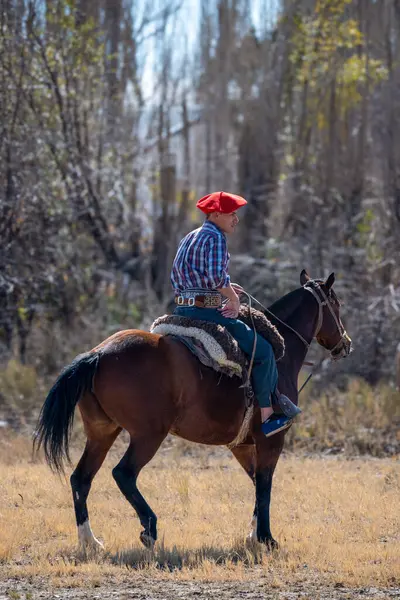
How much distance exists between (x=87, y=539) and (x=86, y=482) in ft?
1.40

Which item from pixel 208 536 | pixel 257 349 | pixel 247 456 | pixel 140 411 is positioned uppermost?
pixel 257 349

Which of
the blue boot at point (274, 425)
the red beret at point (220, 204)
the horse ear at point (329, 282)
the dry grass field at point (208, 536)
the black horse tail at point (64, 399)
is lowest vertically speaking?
the dry grass field at point (208, 536)

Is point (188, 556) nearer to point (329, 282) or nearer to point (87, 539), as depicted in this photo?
point (87, 539)

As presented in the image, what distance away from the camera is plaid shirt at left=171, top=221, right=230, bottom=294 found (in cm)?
730

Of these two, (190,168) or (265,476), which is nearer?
(265,476)

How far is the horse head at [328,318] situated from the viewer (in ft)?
28.3

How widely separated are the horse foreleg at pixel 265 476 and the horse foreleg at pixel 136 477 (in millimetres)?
880

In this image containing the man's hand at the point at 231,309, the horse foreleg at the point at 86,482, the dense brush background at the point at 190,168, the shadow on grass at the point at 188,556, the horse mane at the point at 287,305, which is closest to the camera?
the shadow on grass at the point at 188,556

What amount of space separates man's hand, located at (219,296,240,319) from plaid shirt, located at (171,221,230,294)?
Result: 16 cm

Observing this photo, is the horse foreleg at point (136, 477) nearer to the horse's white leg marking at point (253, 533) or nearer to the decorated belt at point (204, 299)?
the horse's white leg marking at point (253, 533)

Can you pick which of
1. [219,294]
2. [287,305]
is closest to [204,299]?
[219,294]

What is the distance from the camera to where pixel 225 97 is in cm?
2358

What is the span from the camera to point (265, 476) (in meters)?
7.65

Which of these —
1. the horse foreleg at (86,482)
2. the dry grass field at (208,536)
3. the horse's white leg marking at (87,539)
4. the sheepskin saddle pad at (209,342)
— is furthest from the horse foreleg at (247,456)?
the horse's white leg marking at (87,539)
